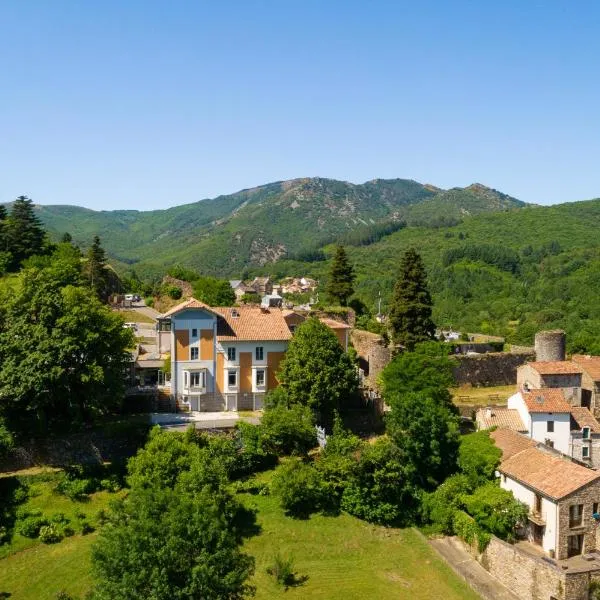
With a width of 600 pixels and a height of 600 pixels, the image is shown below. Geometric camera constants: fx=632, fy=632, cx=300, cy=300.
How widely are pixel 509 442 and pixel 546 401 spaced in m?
4.20

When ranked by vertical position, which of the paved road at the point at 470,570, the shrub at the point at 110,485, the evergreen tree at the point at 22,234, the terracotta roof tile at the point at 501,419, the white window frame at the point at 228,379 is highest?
the evergreen tree at the point at 22,234

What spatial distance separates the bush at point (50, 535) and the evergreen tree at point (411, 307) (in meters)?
27.1

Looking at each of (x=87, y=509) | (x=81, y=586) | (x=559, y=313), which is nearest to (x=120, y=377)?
(x=87, y=509)

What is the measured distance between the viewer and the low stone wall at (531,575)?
26.6 m

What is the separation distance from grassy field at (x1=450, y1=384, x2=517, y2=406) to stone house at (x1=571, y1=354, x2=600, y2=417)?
5.08 metres

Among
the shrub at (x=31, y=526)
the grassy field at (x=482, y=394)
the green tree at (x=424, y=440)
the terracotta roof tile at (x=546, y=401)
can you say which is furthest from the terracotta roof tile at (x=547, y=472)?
A: the shrub at (x=31, y=526)

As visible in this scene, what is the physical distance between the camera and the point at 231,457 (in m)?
33.3

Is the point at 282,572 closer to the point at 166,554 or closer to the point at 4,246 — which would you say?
the point at 166,554

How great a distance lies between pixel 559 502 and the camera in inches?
1141

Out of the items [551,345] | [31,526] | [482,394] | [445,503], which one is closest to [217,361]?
[31,526]

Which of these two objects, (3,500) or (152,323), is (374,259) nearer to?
(152,323)

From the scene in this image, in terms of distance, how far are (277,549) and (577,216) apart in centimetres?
13862

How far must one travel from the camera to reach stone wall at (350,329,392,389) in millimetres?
44344

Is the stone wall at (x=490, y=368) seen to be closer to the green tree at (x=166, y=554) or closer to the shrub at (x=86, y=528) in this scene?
the shrub at (x=86, y=528)
